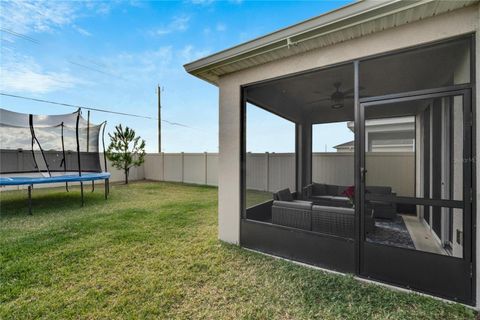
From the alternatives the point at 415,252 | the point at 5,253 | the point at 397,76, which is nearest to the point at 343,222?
the point at 415,252

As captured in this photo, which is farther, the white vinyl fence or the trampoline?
the trampoline

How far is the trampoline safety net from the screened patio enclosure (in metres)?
6.36

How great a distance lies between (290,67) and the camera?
2.73 metres

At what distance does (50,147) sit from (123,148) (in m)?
3.64

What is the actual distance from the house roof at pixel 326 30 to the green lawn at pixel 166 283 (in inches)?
100

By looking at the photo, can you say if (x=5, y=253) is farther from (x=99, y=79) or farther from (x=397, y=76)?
(x=99, y=79)

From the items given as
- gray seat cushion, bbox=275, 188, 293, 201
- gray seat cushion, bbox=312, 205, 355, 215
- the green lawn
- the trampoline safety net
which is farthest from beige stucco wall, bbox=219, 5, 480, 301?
the trampoline safety net

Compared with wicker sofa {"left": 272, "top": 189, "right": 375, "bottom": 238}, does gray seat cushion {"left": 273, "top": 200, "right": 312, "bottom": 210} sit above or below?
above

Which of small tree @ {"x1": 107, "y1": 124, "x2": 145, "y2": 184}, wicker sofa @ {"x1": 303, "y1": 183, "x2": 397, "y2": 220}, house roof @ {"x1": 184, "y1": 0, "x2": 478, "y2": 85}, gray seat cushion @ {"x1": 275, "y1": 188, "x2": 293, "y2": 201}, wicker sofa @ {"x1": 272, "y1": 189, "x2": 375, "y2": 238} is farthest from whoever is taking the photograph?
small tree @ {"x1": 107, "y1": 124, "x2": 145, "y2": 184}

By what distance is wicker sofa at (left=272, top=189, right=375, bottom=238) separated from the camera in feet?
8.63

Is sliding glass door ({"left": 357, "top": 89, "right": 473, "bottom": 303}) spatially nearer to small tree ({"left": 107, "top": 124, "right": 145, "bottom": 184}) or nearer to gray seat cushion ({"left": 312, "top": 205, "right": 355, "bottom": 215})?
gray seat cushion ({"left": 312, "top": 205, "right": 355, "bottom": 215})

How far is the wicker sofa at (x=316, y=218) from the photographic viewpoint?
2631 mm

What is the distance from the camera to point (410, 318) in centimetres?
176

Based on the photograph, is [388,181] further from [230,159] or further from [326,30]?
[326,30]
